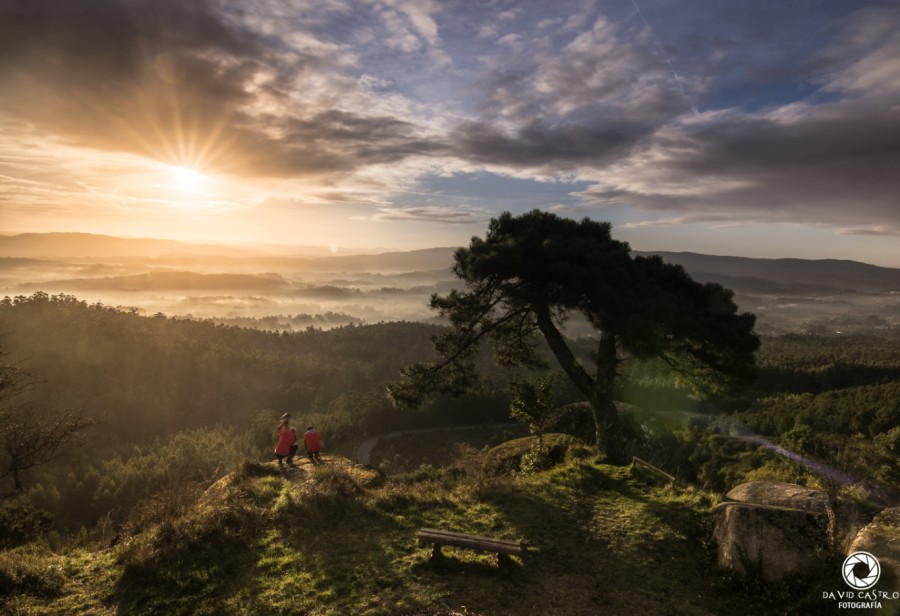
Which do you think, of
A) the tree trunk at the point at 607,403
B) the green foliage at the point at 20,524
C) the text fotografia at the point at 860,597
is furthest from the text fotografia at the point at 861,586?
the green foliage at the point at 20,524

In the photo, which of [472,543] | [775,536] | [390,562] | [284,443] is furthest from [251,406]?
[775,536]

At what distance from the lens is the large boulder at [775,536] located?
7.96m

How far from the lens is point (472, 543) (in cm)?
856

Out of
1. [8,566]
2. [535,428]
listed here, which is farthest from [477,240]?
[8,566]

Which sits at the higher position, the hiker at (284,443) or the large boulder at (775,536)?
the large boulder at (775,536)

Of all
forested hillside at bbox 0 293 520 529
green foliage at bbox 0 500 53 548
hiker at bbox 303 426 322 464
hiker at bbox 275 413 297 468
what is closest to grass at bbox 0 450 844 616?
green foliage at bbox 0 500 53 548

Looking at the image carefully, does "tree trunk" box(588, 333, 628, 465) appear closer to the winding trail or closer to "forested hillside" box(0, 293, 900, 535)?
"forested hillside" box(0, 293, 900, 535)

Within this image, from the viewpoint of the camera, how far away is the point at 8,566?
828 centimetres

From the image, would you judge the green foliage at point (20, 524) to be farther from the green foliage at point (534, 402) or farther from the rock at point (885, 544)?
the rock at point (885, 544)

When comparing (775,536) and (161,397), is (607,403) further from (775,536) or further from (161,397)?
(161,397)

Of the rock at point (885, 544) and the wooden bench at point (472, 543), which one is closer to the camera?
the rock at point (885, 544)

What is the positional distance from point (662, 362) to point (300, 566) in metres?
12.9

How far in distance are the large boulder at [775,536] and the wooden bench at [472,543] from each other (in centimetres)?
400

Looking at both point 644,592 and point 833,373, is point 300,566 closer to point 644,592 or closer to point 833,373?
point 644,592
